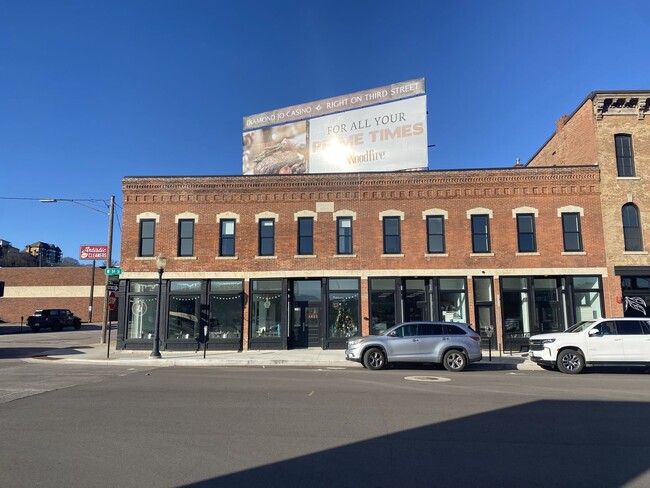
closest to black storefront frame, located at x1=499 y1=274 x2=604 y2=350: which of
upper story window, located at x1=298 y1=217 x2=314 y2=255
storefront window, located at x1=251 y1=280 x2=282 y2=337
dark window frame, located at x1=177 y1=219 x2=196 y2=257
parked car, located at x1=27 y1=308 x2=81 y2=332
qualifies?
upper story window, located at x1=298 y1=217 x2=314 y2=255

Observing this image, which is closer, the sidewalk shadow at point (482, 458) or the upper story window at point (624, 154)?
the sidewalk shadow at point (482, 458)

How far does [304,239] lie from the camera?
77.8ft

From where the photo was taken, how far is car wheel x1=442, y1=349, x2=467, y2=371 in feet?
52.4

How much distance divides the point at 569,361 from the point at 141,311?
18.8 m

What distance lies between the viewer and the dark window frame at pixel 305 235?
23.6m

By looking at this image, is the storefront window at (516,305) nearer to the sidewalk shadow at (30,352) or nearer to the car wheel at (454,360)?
the car wheel at (454,360)

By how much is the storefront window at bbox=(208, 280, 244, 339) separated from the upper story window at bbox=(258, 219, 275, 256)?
6.49ft

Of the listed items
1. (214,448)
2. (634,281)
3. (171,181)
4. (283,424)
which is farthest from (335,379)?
(634,281)

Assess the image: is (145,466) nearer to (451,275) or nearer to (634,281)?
(451,275)

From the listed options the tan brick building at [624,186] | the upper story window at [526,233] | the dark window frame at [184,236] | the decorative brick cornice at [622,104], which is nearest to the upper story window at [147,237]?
the dark window frame at [184,236]

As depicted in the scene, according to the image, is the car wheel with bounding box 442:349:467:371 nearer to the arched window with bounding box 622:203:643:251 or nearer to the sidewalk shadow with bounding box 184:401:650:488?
the sidewalk shadow with bounding box 184:401:650:488

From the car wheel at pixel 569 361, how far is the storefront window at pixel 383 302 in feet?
27.9

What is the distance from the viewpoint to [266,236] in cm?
2383

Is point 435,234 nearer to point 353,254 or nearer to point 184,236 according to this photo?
point 353,254
